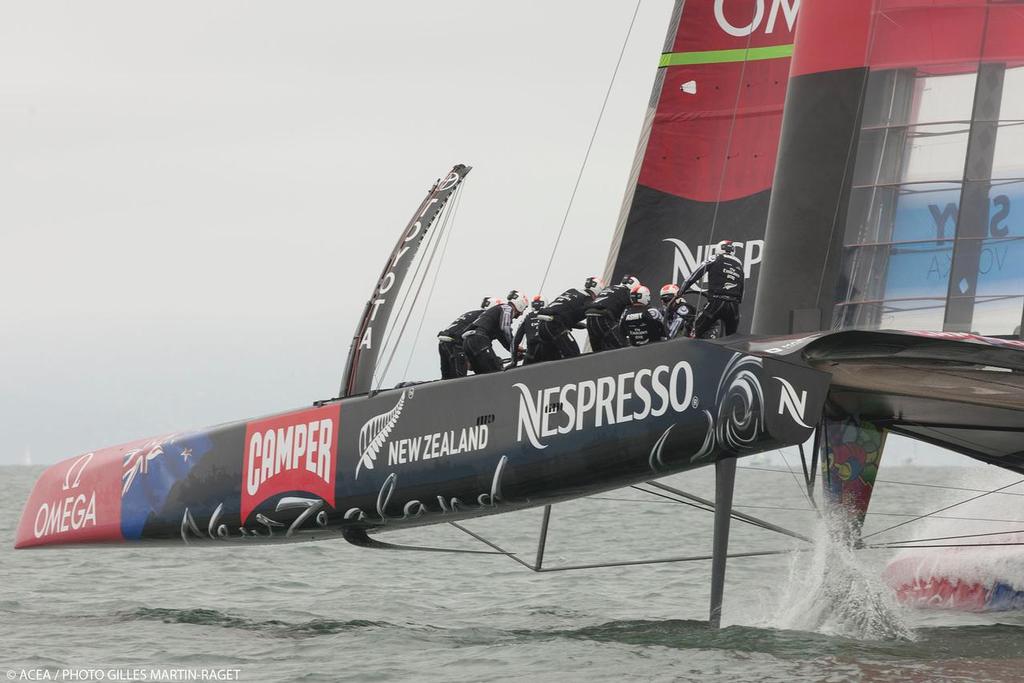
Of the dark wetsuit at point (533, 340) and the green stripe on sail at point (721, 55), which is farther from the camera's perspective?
the green stripe on sail at point (721, 55)

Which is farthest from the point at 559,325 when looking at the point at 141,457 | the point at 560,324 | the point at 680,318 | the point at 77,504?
the point at 77,504

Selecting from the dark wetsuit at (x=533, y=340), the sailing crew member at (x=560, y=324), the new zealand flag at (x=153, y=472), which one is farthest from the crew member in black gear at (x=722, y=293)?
the new zealand flag at (x=153, y=472)

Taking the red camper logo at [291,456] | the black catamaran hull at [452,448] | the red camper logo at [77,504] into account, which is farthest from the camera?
the red camper logo at [77,504]

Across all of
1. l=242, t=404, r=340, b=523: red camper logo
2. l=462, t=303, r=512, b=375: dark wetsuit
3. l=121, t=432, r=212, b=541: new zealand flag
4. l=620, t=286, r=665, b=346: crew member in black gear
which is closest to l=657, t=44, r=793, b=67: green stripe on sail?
l=462, t=303, r=512, b=375: dark wetsuit

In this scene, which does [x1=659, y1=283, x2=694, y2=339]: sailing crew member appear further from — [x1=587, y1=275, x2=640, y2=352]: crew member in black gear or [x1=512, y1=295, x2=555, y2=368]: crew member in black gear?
[x1=512, y1=295, x2=555, y2=368]: crew member in black gear

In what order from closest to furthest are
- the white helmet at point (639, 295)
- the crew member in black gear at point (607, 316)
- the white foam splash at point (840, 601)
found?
1. the white foam splash at point (840, 601)
2. the white helmet at point (639, 295)
3. the crew member in black gear at point (607, 316)

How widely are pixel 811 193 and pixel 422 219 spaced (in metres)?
3.01

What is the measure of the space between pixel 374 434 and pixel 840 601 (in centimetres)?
296

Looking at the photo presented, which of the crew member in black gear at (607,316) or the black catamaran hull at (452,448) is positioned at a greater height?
the crew member in black gear at (607,316)

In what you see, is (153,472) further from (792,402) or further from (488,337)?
(792,402)

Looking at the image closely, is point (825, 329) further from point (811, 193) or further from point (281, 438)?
point (281, 438)

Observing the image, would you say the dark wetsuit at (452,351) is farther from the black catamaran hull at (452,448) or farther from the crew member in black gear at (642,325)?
the crew member in black gear at (642,325)

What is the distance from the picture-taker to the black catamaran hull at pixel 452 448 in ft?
23.6

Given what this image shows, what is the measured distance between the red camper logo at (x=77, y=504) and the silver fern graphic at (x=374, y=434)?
2629 millimetres
